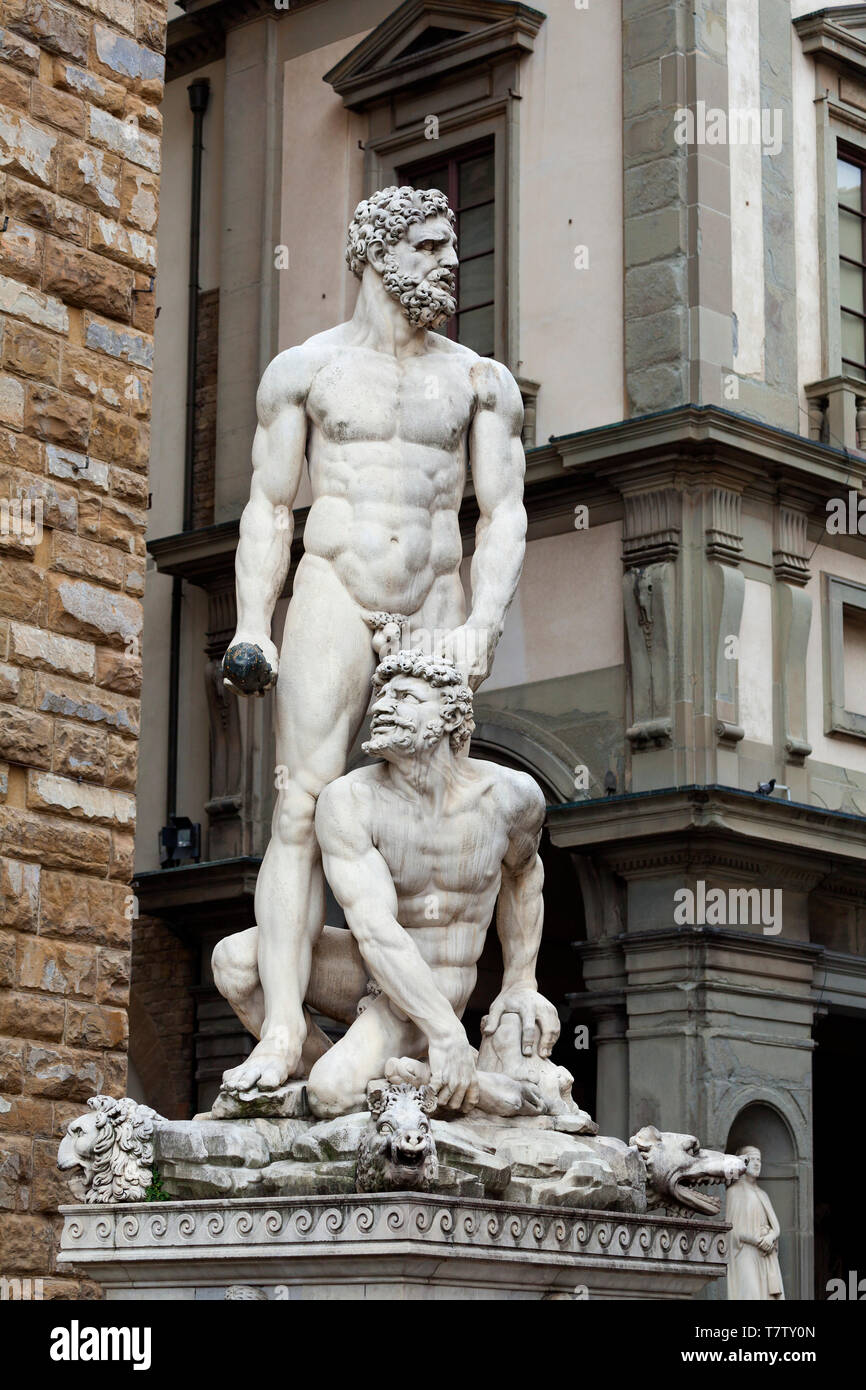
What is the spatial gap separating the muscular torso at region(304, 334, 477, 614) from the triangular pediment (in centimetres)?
1150

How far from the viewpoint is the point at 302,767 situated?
7.07 metres

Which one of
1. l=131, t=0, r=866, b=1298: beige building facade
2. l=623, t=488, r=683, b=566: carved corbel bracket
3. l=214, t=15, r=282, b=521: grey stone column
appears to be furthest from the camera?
l=214, t=15, r=282, b=521: grey stone column

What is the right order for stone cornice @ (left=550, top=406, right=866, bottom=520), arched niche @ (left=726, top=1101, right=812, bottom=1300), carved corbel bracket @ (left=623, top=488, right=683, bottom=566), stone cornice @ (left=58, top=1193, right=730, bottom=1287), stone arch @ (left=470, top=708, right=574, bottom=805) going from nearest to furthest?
stone cornice @ (left=58, top=1193, right=730, bottom=1287)
arched niche @ (left=726, top=1101, right=812, bottom=1300)
stone cornice @ (left=550, top=406, right=866, bottom=520)
carved corbel bracket @ (left=623, top=488, right=683, bottom=566)
stone arch @ (left=470, top=708, right=574, bottom=805)

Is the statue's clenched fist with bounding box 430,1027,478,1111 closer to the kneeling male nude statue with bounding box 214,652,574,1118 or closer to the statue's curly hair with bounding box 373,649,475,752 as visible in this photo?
the kneeling male nude statue with bounding box 214,652,574,1118

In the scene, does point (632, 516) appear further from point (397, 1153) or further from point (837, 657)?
point (397, 1153)

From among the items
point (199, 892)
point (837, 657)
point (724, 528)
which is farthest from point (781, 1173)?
point (199, 892)

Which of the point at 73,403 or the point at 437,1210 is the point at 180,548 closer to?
the point at 73,403

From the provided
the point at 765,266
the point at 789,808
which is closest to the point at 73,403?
the point at 789,808

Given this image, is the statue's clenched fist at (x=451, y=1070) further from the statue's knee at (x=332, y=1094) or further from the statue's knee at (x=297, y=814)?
the statue's knee at (x=297, y=814)

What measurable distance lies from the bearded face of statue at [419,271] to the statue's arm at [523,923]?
1418 mm

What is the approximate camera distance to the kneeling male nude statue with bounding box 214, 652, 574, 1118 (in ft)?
22.1

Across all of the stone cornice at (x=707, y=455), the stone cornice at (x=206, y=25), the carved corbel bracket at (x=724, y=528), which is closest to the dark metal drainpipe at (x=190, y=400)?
the stone cornice at (x=206, y=25)

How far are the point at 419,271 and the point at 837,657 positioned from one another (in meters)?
10.2

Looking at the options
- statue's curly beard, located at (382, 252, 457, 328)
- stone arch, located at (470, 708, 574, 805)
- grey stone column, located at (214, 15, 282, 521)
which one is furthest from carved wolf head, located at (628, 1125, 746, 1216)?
grey stone column, located at (214, 15, 282, 521)
